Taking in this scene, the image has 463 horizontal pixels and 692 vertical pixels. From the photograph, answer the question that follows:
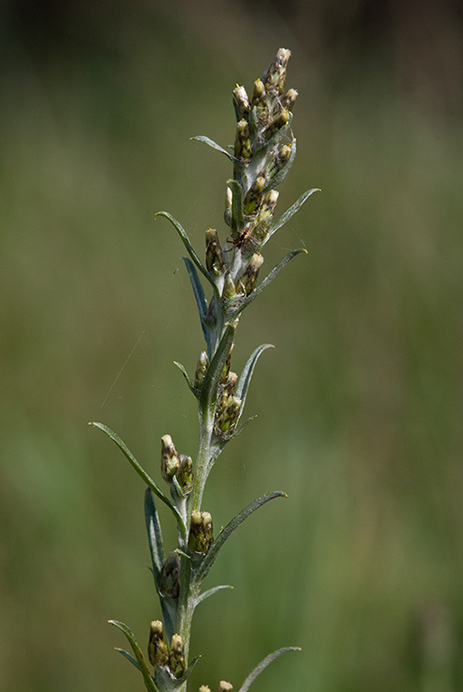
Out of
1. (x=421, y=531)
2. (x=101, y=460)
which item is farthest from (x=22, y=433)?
(x=421, y=531)

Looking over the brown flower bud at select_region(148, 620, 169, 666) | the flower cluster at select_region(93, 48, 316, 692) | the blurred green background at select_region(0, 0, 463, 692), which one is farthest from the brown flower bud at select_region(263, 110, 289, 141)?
the blurred green background at select_region(0, 0, 463, 692)

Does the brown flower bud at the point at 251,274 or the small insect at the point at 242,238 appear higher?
the small insect at the point at 242,238

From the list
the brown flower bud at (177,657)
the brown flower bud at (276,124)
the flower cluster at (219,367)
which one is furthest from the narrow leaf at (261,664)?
the brown flower bud at (276,124)

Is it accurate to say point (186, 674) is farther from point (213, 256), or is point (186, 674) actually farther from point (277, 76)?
point (277, 76)

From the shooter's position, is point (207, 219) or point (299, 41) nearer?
point (207, 219)

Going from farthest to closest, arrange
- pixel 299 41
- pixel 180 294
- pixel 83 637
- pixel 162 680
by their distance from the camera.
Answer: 1. pixel 299 41
2. pixel 180 294
3. pixel 83 637
4. pixel 162 680

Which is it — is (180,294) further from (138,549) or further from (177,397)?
(138,549)

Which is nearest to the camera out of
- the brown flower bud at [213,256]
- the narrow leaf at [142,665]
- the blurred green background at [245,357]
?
the narrow leaf at [142,665]

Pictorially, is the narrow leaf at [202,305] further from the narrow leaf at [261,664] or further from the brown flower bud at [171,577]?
the narrow leaf at [261,664]

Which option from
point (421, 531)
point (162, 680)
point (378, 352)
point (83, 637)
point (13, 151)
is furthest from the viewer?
point (13, 151)
